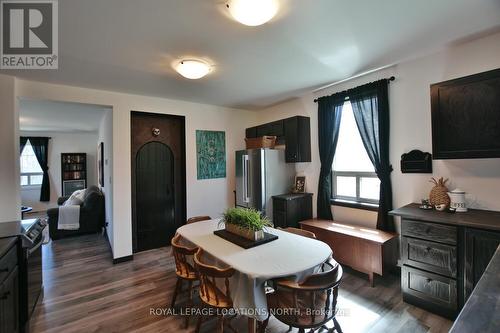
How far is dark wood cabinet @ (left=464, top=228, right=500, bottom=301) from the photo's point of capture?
72.4 inches

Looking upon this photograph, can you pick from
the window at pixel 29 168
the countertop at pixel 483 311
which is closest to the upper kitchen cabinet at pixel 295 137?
the countertop at pixel 483 311

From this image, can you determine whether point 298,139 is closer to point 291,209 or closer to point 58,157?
point 291,209

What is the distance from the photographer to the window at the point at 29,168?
725 centimetres

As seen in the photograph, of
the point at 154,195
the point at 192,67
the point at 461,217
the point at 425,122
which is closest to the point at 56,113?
the point at 154,195

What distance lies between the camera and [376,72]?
308 centimetres

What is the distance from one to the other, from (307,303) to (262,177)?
2.31 meters

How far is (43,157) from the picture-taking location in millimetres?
7293

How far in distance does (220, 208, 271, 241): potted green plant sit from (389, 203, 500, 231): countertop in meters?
1.42

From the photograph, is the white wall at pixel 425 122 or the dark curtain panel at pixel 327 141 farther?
the dark curtain panel at pixel 327 141

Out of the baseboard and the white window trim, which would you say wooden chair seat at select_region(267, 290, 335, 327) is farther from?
the baseboard

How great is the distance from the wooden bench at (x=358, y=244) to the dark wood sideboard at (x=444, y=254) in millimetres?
303

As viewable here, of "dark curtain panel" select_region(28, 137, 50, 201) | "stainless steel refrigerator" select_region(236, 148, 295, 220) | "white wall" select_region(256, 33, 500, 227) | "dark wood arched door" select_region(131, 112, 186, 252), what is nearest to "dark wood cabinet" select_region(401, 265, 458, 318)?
"white wall" select_region(256, 33, 500, 227)

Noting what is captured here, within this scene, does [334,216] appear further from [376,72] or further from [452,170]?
[376,72]

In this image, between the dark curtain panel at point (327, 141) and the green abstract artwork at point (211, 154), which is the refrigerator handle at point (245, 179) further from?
the dark curtain panel at point (327, 141)
